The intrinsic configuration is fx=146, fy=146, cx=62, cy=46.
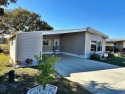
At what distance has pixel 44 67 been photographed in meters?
4.97

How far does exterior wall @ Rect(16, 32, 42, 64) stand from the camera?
1116cm

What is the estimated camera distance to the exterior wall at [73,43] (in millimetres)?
18625

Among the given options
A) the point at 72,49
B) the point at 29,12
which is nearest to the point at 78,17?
the point at 72,49

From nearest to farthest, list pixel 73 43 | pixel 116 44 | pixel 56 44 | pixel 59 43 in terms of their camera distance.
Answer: pixel 73 43
pixel 56 44
pixel 59 43
pixel 116 44

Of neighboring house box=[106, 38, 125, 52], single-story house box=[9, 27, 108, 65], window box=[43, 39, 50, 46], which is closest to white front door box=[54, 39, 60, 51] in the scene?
single-story house box=[9, 27, 108, 65]

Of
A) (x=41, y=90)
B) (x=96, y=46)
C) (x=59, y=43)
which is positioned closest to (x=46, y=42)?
(x=59, y=43)

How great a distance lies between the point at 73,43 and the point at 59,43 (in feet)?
13.1

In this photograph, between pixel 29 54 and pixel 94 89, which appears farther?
pixel 29 54

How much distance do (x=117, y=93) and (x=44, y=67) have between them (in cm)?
377

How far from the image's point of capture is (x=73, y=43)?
66.3 ft

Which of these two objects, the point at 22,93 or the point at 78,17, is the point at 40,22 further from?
the point at 22,93

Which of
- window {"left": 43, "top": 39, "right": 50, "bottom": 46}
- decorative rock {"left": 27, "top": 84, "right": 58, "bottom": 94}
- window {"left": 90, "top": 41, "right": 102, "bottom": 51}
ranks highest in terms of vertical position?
window {"left": 43, "top": 39, "right": 50, "bottom": 46}

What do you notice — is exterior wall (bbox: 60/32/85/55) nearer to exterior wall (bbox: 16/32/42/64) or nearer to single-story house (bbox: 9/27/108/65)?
single-story house (bbox: 9/27/108/65)

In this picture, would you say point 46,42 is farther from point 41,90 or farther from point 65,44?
point 41,90
